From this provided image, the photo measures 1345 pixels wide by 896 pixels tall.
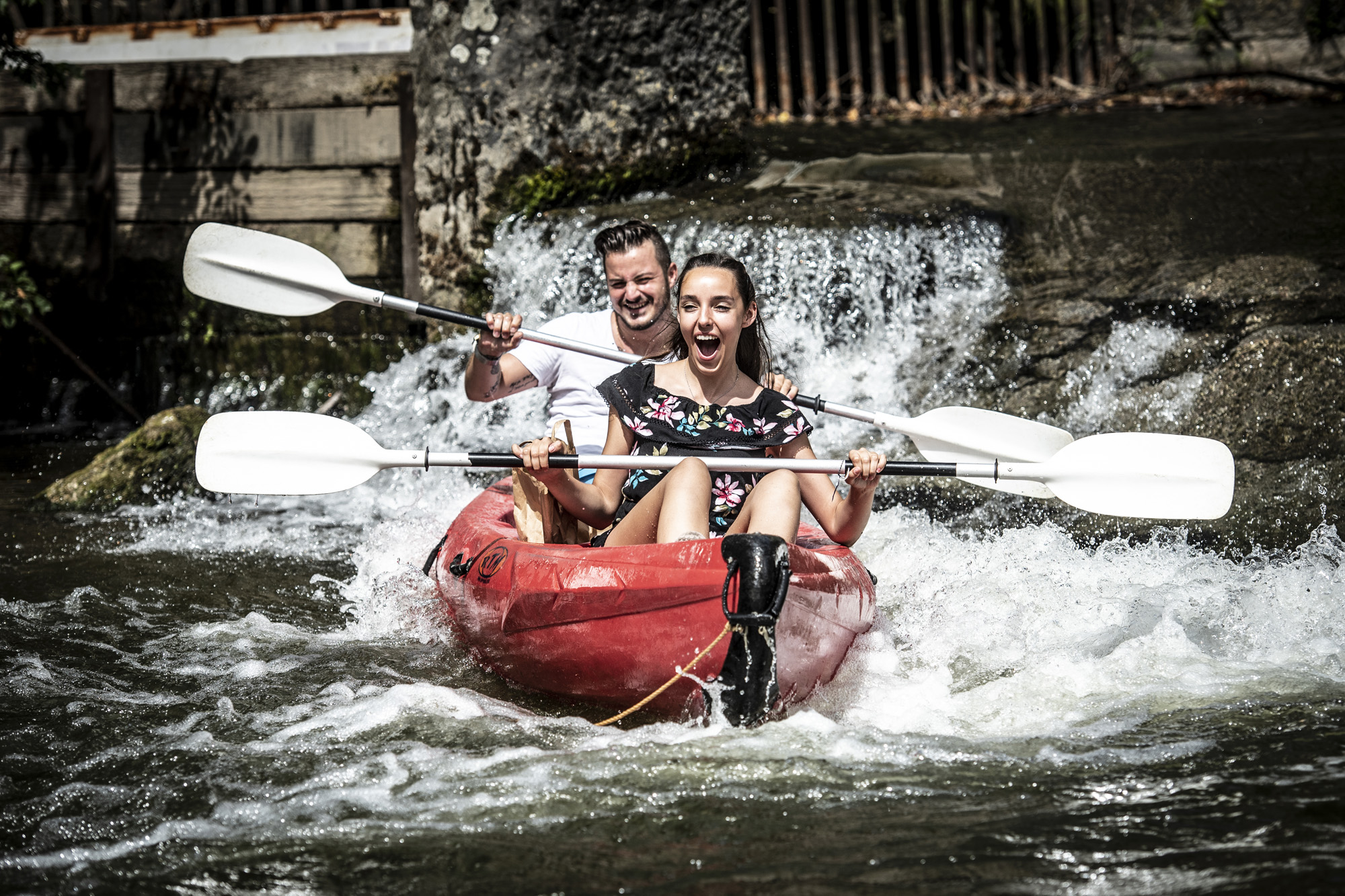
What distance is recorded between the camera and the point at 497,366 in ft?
13.9

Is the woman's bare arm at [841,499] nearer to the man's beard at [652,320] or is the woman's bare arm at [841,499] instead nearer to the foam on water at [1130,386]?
the man's beard at [652,320]

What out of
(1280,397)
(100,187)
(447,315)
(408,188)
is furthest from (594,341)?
(100,187)

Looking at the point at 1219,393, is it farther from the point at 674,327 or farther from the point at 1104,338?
the point at 674,327

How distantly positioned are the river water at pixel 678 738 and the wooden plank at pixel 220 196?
2.74m

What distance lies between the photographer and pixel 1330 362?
5.09m

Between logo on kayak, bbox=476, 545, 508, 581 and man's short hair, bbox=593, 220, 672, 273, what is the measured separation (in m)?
1.25

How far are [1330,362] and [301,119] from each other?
5.65m

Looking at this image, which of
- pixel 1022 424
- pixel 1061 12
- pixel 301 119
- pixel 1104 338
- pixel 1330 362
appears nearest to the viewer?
pixel 1022 424

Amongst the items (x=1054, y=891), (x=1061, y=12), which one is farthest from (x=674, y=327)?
(x=1061, y=12)

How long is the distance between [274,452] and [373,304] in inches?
37.8

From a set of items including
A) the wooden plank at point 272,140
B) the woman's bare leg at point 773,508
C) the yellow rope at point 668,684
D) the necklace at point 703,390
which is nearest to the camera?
the yellow rope at point 668,684

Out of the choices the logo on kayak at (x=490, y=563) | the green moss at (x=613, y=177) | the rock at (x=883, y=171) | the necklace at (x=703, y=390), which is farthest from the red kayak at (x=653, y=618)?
the rock at (x=883, y=171)

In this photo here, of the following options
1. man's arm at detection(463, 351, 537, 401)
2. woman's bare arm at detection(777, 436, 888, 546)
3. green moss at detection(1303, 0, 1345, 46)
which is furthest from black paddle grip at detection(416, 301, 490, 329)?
green moss at detection(1303, 0, 1345, 46)

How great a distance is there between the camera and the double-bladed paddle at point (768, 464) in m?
3.36
